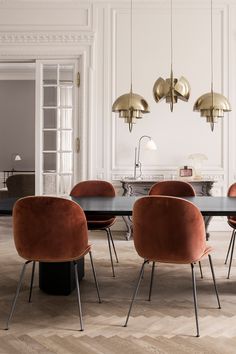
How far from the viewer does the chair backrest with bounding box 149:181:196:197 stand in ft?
14.3

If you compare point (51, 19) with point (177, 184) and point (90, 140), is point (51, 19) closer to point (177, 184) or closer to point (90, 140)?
point (90, 140)

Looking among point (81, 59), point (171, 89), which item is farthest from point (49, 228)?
point (81, 59)

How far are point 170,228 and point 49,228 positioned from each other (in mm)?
754

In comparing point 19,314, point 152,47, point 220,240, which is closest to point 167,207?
point 19,314

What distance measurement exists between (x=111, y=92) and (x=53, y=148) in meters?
1.18

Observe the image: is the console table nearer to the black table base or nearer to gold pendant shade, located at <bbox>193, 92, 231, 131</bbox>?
gold pendant shade, located at <bbox>193, 92, 231, 131</bbox>

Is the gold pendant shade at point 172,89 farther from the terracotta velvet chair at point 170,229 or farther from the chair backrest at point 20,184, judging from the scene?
the chair backrest at point 20,184

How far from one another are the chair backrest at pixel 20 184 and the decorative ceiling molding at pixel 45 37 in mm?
2537

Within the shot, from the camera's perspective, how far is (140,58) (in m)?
6.55

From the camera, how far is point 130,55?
6566mm

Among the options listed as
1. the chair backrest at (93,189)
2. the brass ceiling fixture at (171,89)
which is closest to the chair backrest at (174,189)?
the chair backrest at (93,189)

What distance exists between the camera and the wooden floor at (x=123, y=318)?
2.53 m

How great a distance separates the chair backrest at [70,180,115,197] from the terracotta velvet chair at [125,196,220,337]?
1.66m

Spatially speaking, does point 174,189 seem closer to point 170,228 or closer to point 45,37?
point 170,228
